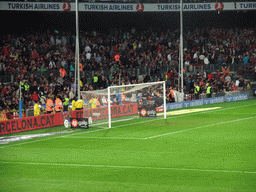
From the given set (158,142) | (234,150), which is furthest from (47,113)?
(234,150)

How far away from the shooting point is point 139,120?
24.0 meters

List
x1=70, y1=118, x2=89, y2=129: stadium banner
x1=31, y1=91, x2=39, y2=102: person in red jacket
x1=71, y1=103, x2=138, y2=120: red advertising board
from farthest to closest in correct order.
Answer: x1=31, y1=91, x2=39, y2=102: person in red jacket, x1=71, y1=103, x2=138, y2=120: red advertising board, x1=70, y1=118, x2=89, y2=129: stadium banner

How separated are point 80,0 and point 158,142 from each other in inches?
874

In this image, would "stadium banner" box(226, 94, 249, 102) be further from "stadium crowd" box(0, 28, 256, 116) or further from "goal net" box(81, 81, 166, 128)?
"goal net" box(81, 81, 166, 128)

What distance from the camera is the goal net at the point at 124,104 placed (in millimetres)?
22109

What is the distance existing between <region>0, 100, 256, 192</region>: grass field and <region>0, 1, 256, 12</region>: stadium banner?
1532 centimetres

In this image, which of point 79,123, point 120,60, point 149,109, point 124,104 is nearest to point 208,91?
point 120,60

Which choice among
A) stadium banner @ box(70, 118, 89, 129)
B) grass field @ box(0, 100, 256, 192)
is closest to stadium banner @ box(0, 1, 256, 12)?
stadium banner @ box(70, 118, 89, 129)

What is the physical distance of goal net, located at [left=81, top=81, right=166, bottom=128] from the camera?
72.5 feet

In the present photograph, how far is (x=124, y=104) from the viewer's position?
949 inches

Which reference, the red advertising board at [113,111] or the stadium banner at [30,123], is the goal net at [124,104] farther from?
the stadium banner at [30,123]

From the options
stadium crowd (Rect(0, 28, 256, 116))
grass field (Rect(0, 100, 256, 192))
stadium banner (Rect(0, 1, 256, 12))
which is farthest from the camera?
stadium banner (Rect(0, 1, 256, 12))

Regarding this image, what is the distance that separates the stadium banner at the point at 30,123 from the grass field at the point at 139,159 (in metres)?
0.67

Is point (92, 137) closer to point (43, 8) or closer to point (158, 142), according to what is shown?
point (158, 142)
